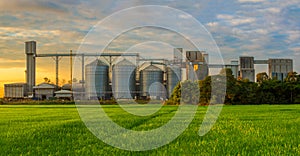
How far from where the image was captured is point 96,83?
72125 mm

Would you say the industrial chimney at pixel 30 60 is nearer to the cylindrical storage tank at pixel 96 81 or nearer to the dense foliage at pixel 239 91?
the cylindrical storage tank at pixel 96 81

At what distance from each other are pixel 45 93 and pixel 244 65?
156 feet

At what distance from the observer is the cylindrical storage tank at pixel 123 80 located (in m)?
69.0

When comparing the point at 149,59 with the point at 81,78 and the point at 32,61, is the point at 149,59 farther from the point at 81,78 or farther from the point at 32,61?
the point at 32,61

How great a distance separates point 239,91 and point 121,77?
19.7 meters

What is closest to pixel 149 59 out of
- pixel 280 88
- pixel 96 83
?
pixel 96 83

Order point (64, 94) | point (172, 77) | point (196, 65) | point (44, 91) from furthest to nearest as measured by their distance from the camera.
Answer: point (196, 65) → point (44, 91) → point (64, 94) → point (172, 77)

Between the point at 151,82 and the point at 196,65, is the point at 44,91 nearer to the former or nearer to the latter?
the point at 151,82

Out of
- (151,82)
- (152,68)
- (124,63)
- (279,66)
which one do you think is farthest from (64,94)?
(279,66)

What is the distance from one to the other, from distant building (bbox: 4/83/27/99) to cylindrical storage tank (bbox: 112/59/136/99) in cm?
2337

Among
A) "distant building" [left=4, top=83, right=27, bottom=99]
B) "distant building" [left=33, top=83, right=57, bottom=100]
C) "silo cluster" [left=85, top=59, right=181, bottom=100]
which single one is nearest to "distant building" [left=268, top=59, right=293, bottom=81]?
"silo cluster" [left=85, top=59, right=181, bottom=100]

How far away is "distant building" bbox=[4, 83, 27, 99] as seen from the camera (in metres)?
84.3

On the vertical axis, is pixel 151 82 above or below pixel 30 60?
below

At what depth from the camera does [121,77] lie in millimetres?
69250
